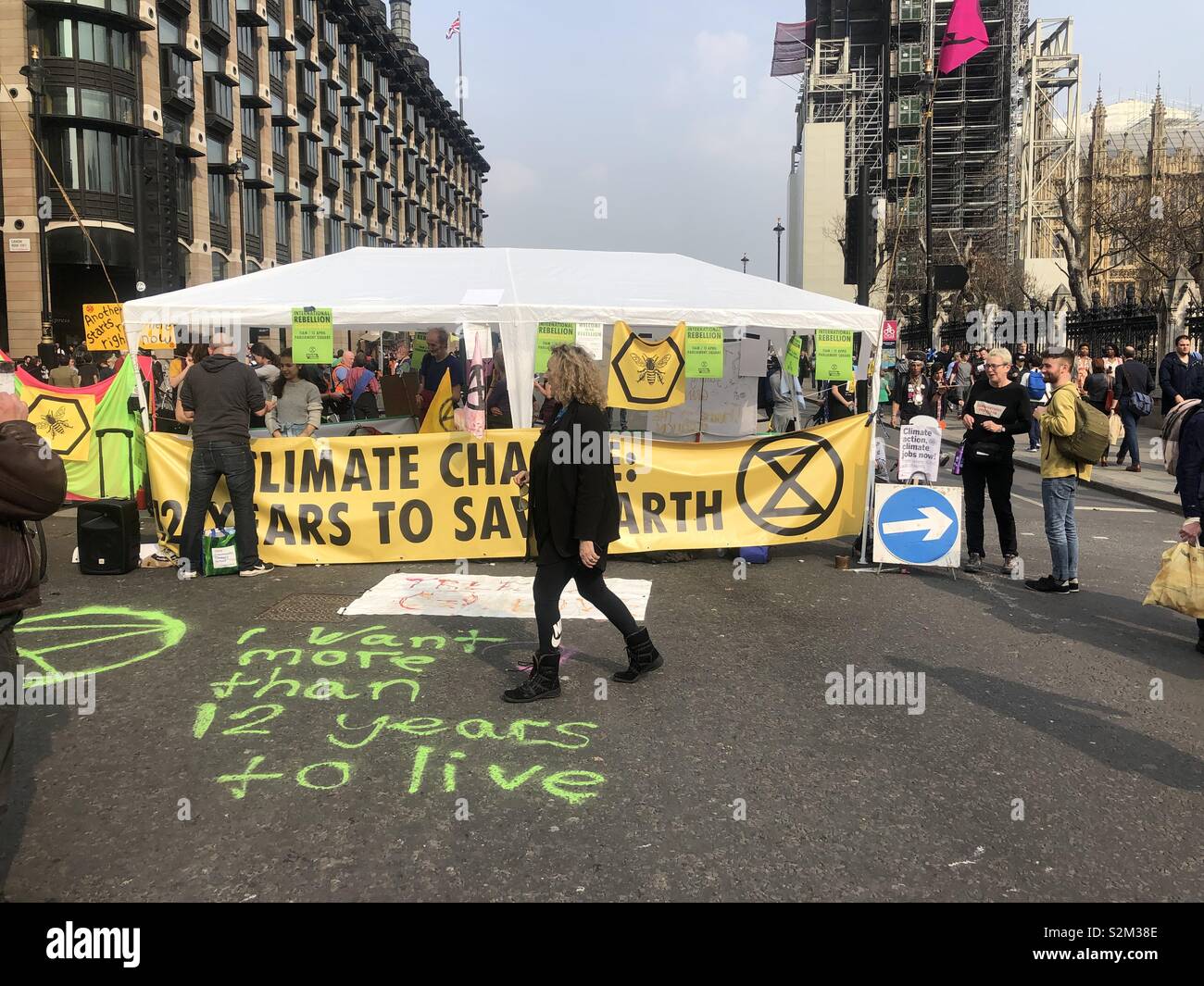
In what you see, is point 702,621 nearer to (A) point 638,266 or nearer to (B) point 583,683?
(B) point 583,683

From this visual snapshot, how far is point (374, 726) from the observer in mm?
4906

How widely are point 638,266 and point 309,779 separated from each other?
773 cm

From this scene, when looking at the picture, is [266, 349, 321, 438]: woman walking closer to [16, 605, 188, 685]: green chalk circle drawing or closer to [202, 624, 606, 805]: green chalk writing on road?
[16, 605, 188, 685]: green chalk circle drawing

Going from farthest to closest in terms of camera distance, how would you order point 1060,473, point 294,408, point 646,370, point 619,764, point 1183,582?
1. point 294,408
2. point 646,370
3. point 1060,473
4. point 1183,582
5. point 619,764

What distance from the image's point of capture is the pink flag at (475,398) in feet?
29.1

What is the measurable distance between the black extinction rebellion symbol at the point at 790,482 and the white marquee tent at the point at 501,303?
42.1 inches

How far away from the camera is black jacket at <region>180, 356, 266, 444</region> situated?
321 inches

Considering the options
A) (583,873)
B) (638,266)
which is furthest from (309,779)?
(638,266)

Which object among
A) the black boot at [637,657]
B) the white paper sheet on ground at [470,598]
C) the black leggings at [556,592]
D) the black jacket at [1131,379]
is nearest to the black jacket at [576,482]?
the black leggings at [556,592]

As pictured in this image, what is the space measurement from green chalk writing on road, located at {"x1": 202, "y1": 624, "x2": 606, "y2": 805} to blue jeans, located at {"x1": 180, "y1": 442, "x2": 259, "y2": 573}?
6.74 feet

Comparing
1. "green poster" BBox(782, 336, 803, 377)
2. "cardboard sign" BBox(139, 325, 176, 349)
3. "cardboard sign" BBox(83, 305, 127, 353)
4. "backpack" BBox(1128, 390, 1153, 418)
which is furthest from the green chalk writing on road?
"backpack" BBox(1128, 390, 1153, 418)

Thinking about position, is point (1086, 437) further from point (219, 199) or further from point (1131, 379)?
point (219, 199)

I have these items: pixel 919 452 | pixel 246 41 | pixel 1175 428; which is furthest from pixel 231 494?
pixel 246 41

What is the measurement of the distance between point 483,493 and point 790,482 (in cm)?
284
